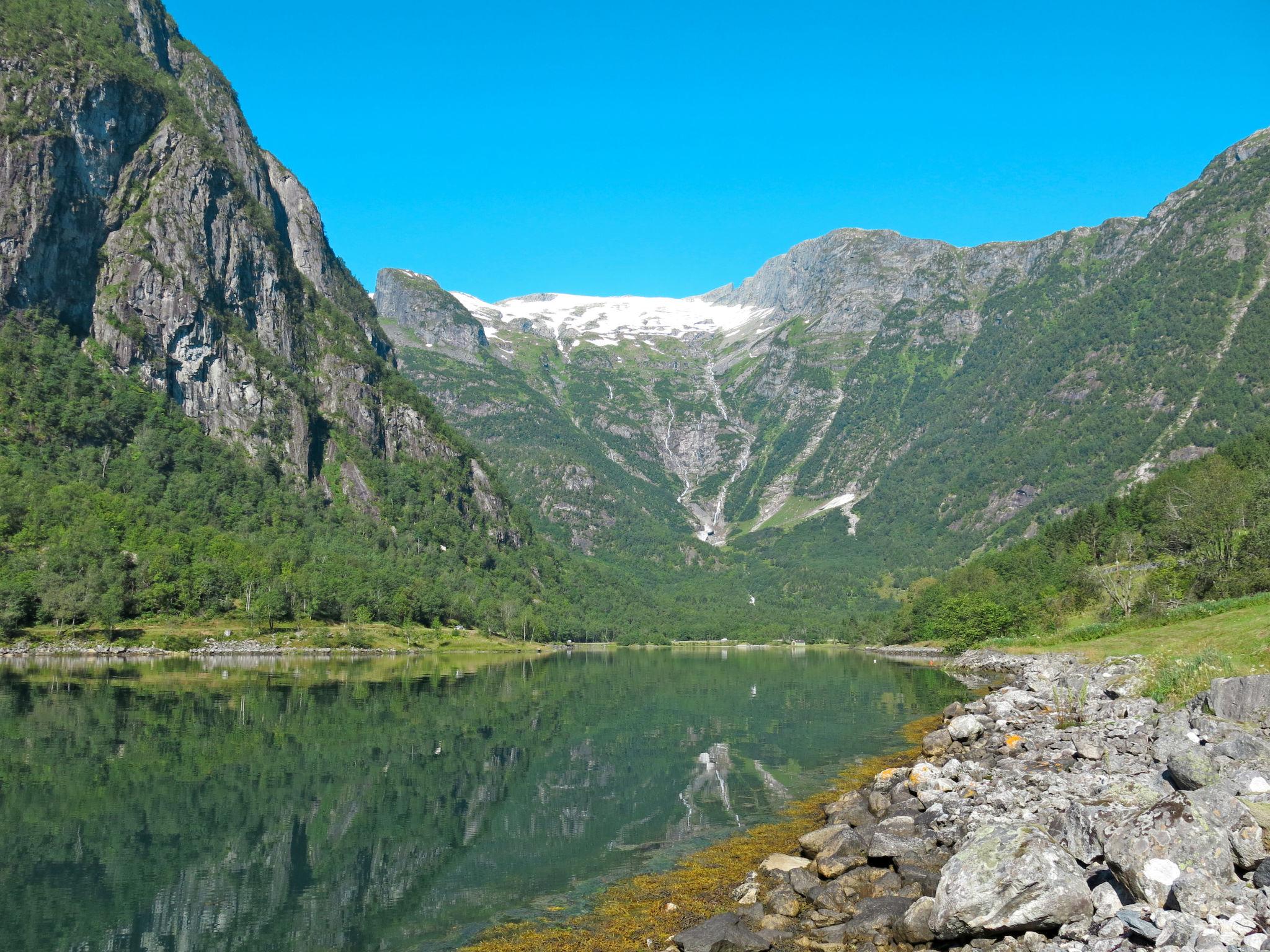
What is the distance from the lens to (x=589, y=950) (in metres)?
17.4

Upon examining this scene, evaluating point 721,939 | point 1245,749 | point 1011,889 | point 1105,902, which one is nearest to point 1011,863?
point 1011,889

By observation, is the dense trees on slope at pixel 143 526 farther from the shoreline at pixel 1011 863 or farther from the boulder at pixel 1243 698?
the boulder at pixel 1243 698

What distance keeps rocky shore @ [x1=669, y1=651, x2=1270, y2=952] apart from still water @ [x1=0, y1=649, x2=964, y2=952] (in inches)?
203

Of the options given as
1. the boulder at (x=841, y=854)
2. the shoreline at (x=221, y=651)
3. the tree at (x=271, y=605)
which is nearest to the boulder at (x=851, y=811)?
the boulder at (x=841, y=854)

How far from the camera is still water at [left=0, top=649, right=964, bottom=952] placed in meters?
19.8

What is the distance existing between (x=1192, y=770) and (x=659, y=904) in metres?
12.9

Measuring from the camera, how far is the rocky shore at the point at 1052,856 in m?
13.3

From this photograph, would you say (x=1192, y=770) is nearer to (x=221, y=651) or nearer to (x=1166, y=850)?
(x=1166, y=850)

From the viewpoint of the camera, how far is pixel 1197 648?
4256 cm

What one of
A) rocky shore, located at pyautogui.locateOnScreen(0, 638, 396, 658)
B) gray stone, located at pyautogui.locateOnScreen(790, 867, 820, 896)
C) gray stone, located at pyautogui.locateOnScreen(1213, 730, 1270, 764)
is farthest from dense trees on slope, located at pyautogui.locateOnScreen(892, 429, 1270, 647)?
rocky shore, located at pyautogui.locateOnScreen(0, 638, 396, 658)

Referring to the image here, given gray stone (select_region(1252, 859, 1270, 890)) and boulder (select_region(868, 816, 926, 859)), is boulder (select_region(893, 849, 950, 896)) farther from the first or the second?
gray stone (select_region(1252, 859, 1270, 890))

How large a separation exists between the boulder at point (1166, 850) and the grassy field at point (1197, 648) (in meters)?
20.9

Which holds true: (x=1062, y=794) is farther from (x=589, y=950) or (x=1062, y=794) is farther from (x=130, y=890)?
(x=130, y=890)

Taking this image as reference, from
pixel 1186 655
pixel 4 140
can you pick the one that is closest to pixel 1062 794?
pixel 1186 655
